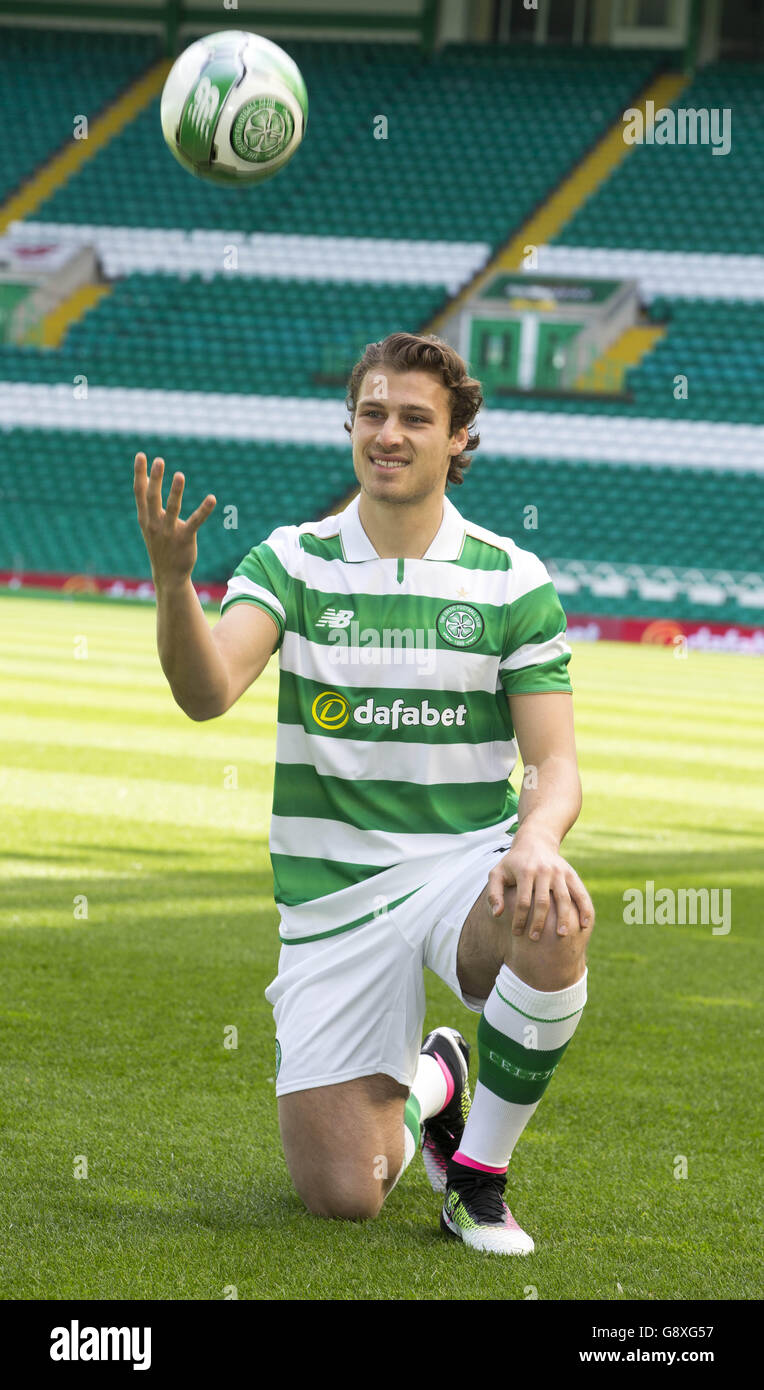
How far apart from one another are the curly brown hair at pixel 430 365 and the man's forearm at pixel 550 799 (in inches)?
33.1

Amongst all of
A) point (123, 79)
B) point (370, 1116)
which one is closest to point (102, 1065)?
point (370, 1116)

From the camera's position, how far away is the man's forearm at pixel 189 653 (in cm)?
307

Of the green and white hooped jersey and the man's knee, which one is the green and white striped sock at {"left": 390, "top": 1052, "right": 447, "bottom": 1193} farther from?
the green and white hooped jersey

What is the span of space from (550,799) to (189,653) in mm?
808

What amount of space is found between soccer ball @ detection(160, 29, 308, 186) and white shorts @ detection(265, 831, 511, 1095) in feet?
8.65

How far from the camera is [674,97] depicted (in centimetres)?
3150

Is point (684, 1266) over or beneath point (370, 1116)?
beneath

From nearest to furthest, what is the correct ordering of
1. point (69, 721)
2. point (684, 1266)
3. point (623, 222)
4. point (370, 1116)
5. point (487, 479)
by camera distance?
point (684, 1266), point (370, 1116), point (69, 721), point (487, 479), point (623, 222)

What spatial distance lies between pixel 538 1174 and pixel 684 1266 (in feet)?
1.98

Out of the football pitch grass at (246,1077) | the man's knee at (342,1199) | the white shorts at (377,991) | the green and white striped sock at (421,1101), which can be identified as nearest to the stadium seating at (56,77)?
the football pitch grass at (246,1077)

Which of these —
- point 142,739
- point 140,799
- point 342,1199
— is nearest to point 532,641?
point 342,1199

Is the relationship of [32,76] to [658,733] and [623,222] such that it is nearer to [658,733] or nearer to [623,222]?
[623,222]

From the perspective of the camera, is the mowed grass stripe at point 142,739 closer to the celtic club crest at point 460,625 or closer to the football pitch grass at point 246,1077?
the football pitch grass at point 246,1077

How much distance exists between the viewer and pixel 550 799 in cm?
339
